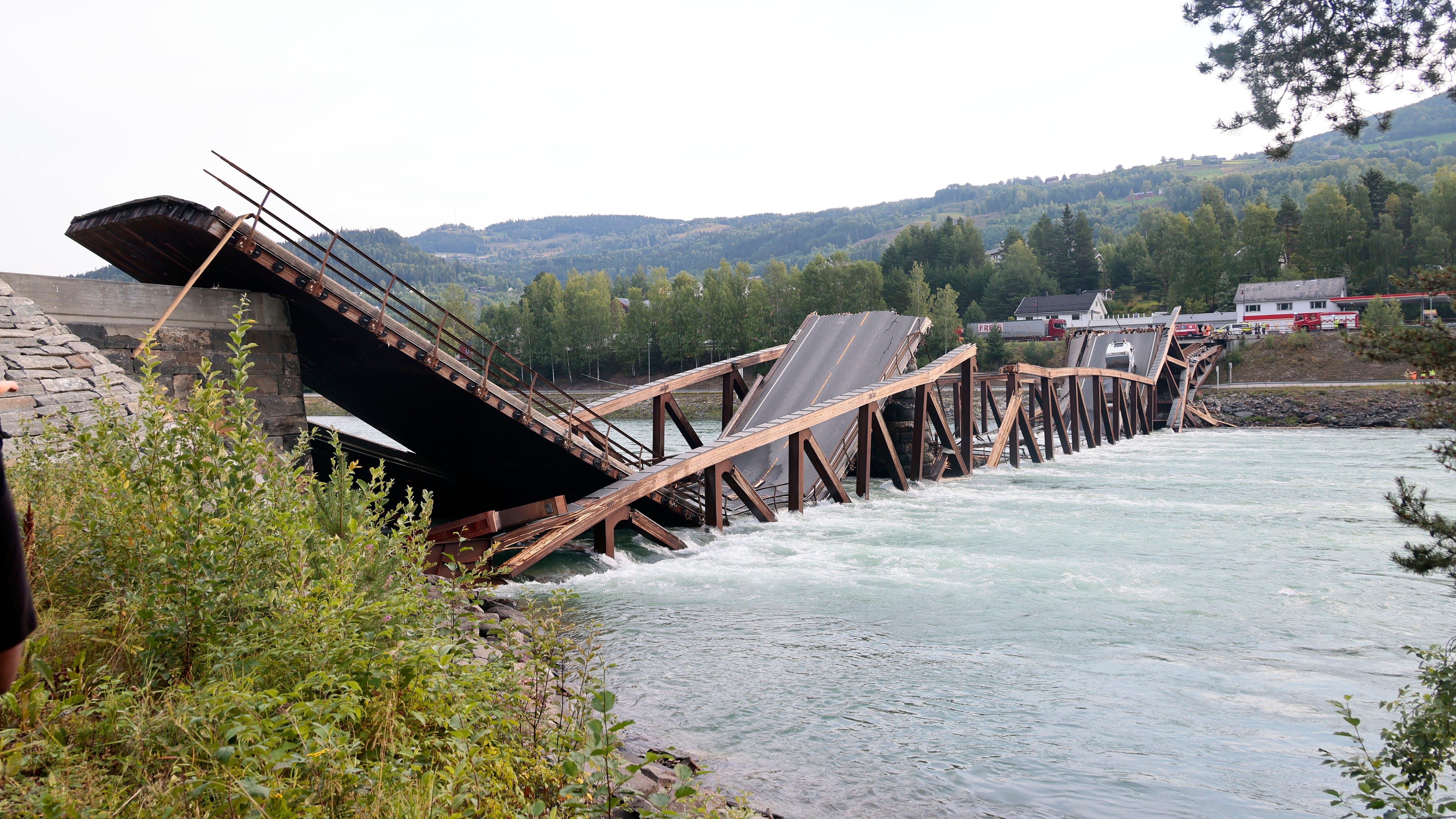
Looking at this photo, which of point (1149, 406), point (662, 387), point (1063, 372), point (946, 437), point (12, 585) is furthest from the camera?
point (1149, 406)

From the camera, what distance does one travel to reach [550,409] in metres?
16.0

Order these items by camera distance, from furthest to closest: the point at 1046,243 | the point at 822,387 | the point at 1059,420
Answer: the point at 1046,243
the point at 1059,420
the point at 822,387

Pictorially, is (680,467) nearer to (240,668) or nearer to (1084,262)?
(240,668)

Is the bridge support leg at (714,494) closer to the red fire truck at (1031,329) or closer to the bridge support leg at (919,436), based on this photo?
the bridge support leg at (919,436)

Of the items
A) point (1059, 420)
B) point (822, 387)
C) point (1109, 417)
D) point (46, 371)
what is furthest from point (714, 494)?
point (1109, 417)

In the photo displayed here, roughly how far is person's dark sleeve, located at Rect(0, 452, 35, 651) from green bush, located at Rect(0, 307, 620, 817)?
2151 mm

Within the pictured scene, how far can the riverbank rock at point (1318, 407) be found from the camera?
51.1m

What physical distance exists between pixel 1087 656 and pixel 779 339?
79818mm

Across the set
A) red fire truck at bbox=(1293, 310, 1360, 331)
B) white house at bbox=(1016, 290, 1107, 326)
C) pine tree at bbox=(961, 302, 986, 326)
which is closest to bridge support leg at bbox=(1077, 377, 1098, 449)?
red fire truck at bbox=(1293, 310, 1360, 331)

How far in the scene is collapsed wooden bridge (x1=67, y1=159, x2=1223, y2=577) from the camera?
12.3 metres

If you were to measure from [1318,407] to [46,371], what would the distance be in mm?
64839

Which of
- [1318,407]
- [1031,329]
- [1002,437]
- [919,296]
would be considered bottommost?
[1318,407]

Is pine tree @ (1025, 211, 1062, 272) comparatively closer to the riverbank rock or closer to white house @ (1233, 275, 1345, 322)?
white house @ (1233, 275, 1345, 322)

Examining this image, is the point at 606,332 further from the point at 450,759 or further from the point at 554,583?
the point at 450,759
